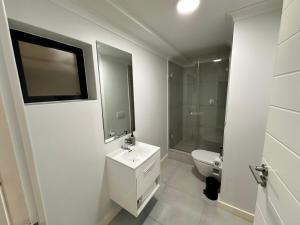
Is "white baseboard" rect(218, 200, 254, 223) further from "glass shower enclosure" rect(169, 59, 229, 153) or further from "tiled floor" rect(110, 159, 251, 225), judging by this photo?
"glass shower enclosure" rect(169, 59, 229, 153)

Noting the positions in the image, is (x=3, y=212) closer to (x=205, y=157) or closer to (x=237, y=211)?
(x=237, y=211)

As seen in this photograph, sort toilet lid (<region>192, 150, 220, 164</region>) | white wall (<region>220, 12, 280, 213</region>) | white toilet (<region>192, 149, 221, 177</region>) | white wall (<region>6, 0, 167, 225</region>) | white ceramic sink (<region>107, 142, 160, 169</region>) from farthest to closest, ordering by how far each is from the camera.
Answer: toilet lid (<region>192, 150, 220, 164</region>) < white toilet (<region>192, 149, 221, 177</region>) < white ceramic sink (<region>107, 142, 160, 169</region>) < white wall (<region>220, 12, 280, 213</region>) < white wall (<region>6, 0, 167, 225</region>)

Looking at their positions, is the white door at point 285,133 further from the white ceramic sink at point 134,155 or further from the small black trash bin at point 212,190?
the small black trash bin at point 212,190

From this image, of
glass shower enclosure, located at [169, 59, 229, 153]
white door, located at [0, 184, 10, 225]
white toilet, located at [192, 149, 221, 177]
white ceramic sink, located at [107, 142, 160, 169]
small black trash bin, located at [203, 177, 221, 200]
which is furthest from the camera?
glass shower enclosure, located at [169, 59, 229, 153]

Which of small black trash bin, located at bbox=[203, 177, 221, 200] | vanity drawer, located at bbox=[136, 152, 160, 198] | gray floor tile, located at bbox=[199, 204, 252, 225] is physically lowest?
gray floor tile, located at bbox=[199, 204, 252, 225]

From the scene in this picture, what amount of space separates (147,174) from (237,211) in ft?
3.98

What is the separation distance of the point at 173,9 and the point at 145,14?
0.91ft

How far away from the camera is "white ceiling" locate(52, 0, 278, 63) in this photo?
3.81 ft

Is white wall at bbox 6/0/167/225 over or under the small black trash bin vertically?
over

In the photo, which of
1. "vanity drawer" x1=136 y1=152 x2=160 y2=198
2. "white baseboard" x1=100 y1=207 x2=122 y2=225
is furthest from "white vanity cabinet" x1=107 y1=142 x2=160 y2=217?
"white baseboard" x1=100 y1=207 x2=122 y2=225

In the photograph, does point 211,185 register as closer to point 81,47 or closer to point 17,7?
point 81,47

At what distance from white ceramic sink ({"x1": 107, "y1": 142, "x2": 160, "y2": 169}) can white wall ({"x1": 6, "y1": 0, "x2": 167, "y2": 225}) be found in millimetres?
102

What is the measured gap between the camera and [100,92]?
141 centimetres

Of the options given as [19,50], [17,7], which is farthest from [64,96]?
[17,7]
